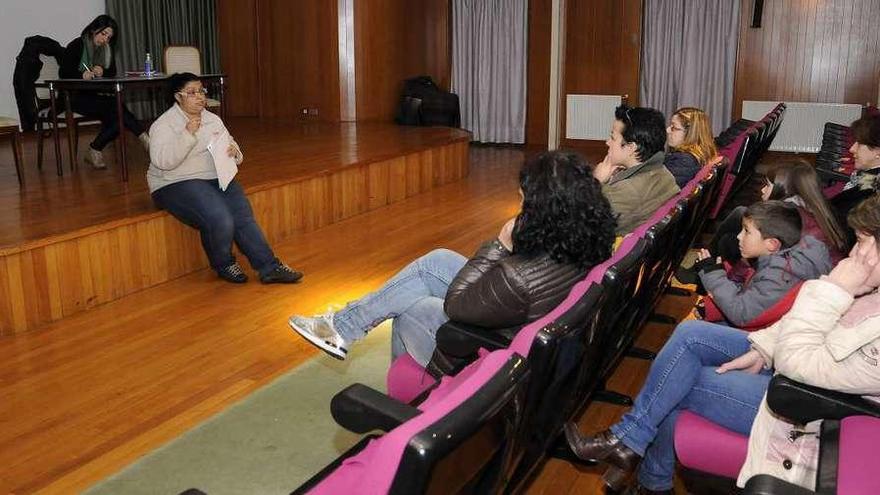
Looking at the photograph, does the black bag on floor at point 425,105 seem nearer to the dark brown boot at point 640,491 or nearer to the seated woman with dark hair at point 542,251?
the seated woman with dark hair at point 542,251

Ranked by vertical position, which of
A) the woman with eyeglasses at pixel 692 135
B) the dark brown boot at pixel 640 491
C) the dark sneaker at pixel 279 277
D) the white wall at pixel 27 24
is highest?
the white wall at pixel 27 24

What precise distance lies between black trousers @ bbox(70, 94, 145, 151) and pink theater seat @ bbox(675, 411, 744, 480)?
5101 mm

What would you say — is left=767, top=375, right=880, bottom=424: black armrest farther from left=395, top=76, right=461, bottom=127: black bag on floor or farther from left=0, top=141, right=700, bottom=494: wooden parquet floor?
left=395, top=76, right=461, bottom=127: black bag on floor

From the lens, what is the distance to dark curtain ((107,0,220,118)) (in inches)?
356

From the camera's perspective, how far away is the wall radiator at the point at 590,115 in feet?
33.6

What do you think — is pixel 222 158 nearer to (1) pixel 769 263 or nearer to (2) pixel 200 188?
(2) pixel 200 188

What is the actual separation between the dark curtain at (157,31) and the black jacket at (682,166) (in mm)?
6391

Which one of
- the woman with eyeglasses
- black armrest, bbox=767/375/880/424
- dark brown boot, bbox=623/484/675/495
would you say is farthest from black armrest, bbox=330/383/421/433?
the woman with eyeglasses

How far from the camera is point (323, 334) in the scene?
3.15 metres

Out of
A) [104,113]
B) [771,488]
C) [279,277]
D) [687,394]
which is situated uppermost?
[104,113]

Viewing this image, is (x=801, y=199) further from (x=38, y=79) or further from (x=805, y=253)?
(x=38, y=79)

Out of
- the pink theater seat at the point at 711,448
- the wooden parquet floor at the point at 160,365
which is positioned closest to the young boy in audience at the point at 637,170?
the wooden parquet floor at the point at 160,365

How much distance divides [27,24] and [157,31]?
1.53 meters

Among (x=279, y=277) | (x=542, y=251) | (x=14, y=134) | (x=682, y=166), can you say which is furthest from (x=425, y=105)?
(x=542, y=251)
